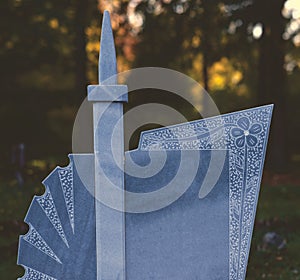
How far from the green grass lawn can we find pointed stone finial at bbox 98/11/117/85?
3022 mm

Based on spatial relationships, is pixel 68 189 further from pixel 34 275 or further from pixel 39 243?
pixel 34 275

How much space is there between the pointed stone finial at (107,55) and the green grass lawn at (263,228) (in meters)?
3.02

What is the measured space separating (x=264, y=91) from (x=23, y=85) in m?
7.38

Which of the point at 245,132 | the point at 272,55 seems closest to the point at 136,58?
the point at 272,55

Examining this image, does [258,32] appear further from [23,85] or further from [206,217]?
[206,217]

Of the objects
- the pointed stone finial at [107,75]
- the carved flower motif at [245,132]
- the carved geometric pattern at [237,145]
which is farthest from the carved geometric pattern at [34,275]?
the carved flower motif at [245,132]

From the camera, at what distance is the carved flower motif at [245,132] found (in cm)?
412

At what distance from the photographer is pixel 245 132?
4.12 meters

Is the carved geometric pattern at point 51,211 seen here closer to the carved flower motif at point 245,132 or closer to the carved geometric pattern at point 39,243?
the carved geometric pattern at point 39,243

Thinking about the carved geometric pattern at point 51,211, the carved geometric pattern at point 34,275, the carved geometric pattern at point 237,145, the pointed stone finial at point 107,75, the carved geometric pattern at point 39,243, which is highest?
the pointed stone finial at point 107,75

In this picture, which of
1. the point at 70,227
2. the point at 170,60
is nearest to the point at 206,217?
the point at 70,227

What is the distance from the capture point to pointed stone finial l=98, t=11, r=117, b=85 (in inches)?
153

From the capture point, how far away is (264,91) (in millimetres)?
13719

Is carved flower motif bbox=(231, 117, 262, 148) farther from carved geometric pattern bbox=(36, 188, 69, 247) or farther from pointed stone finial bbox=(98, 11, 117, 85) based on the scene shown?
carved geometric pattern bbox=(36, 188, 69, 247)
